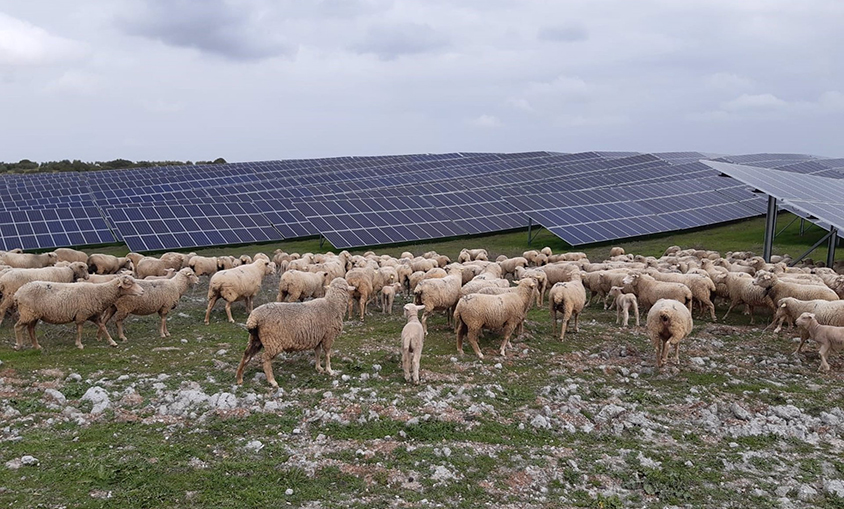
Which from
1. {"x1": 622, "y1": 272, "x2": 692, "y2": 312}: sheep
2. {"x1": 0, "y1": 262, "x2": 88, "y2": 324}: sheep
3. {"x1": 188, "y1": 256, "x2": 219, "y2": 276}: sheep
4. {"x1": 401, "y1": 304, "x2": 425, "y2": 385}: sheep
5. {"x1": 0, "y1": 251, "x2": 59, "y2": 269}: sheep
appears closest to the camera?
{"x1": 401, "y1": 304, "x2": 425, "y2": 385}: sheep

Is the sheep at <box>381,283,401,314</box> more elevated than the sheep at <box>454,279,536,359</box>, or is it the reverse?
the sheep at <box>454,279,536,359</box>

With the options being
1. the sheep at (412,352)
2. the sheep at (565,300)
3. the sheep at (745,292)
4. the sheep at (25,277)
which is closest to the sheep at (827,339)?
the sheep at (745,292)

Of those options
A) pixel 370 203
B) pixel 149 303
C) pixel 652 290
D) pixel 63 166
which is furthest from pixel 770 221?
pixel 63 166

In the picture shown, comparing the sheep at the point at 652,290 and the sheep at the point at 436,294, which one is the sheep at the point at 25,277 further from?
the sheep at the point at 652,290

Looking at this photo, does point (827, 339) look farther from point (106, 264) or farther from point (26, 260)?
point (26, 260)

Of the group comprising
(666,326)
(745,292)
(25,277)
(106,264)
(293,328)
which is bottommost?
(745,292)

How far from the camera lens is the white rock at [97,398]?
32.4 feet

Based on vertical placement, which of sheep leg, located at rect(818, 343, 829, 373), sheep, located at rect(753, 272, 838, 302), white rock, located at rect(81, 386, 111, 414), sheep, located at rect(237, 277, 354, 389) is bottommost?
sheep leg, located at rect(818, 343, 829, 373)

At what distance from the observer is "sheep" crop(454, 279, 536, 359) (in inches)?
535

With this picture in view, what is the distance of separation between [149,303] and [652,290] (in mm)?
13853

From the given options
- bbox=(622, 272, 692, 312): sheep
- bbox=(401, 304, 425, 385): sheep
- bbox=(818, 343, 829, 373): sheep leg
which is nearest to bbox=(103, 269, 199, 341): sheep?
bbox=(401, 304, 425, 385): sheep

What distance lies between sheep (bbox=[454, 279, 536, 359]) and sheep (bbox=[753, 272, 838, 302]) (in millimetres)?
8120

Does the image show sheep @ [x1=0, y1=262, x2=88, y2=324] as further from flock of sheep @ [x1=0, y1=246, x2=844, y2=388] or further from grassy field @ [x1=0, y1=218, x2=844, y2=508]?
grassy field @ [x1=0, y1=218, x2=844, y2=508]

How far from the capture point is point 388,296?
18688mm
